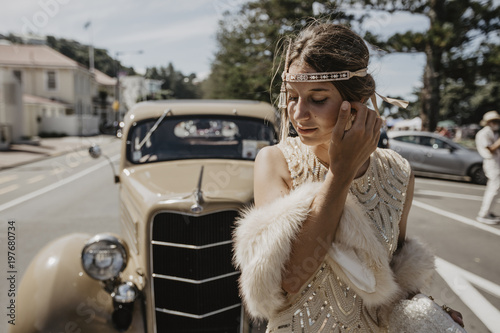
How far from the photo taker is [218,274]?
2686 millimetres

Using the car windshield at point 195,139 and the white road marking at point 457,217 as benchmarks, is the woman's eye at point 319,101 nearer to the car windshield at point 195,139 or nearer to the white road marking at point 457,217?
the car windshield at point 195,139

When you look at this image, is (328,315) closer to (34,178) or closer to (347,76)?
(347,76)

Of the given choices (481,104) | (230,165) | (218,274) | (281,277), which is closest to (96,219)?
(230,165)

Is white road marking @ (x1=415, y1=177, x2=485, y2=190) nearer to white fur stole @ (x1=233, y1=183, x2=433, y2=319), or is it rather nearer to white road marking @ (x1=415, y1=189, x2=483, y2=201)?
white road marking @ (x1=415, y1=189, x2=483, y2=201)

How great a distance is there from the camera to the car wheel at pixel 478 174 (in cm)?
1237

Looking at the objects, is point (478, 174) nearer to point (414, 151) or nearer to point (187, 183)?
point (414, 151)

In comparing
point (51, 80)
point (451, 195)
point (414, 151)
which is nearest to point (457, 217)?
point (451, 195)

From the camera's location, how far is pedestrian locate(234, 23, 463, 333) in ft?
3.89

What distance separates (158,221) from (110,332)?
30.0 inches

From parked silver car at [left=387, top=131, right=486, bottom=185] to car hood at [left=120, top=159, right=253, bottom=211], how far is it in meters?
10.3

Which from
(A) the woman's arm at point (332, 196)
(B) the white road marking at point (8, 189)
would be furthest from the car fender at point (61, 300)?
(B) the white road marking at point (8, 189)

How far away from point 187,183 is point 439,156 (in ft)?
39.8

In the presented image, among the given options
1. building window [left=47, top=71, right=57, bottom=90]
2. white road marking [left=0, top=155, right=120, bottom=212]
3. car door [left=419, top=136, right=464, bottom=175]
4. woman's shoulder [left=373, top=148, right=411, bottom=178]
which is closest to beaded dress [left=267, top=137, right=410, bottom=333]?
woman's shoulder [left=373, top=148, right=411, bottom=178]

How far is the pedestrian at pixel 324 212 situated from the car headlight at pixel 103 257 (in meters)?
1.61
